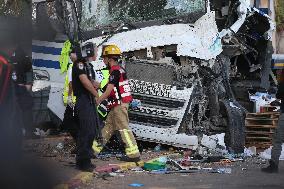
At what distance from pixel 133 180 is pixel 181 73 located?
285cm

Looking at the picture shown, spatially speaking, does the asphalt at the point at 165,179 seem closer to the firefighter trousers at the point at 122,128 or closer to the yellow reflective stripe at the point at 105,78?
the firefighter trousers at the point at 122,128

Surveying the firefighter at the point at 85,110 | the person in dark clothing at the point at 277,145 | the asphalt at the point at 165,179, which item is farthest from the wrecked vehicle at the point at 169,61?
the firefighter at the point at 85,110

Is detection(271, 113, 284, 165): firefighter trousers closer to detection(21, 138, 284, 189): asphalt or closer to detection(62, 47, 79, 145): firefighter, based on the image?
detection(21, 138, 284, 189): asphalt

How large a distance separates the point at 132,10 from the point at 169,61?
4.58 ft

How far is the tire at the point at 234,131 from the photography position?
11211 millimetres

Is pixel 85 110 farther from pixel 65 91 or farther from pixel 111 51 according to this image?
pixel 65 91

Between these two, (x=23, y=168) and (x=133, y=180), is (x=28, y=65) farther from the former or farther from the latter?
(x=23, y=168)

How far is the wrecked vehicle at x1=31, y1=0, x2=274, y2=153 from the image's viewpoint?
1067 centimetres

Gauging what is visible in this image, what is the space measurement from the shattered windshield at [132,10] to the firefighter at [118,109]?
1742 mm

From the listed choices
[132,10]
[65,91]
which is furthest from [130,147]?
[132,10]

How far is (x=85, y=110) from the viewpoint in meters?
8.61

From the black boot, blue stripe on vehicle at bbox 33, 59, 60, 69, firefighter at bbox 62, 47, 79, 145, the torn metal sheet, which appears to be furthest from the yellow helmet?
the black boot

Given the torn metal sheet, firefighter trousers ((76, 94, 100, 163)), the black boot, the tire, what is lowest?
the black boot

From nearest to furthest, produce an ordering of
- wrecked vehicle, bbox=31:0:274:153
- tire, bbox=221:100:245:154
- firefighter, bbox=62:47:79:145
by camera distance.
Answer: firefighter, bbox=62:47:79:145 → wrecked vehicle, bbox=31:0:274:153 → tire, bbox=221:100:245:154
